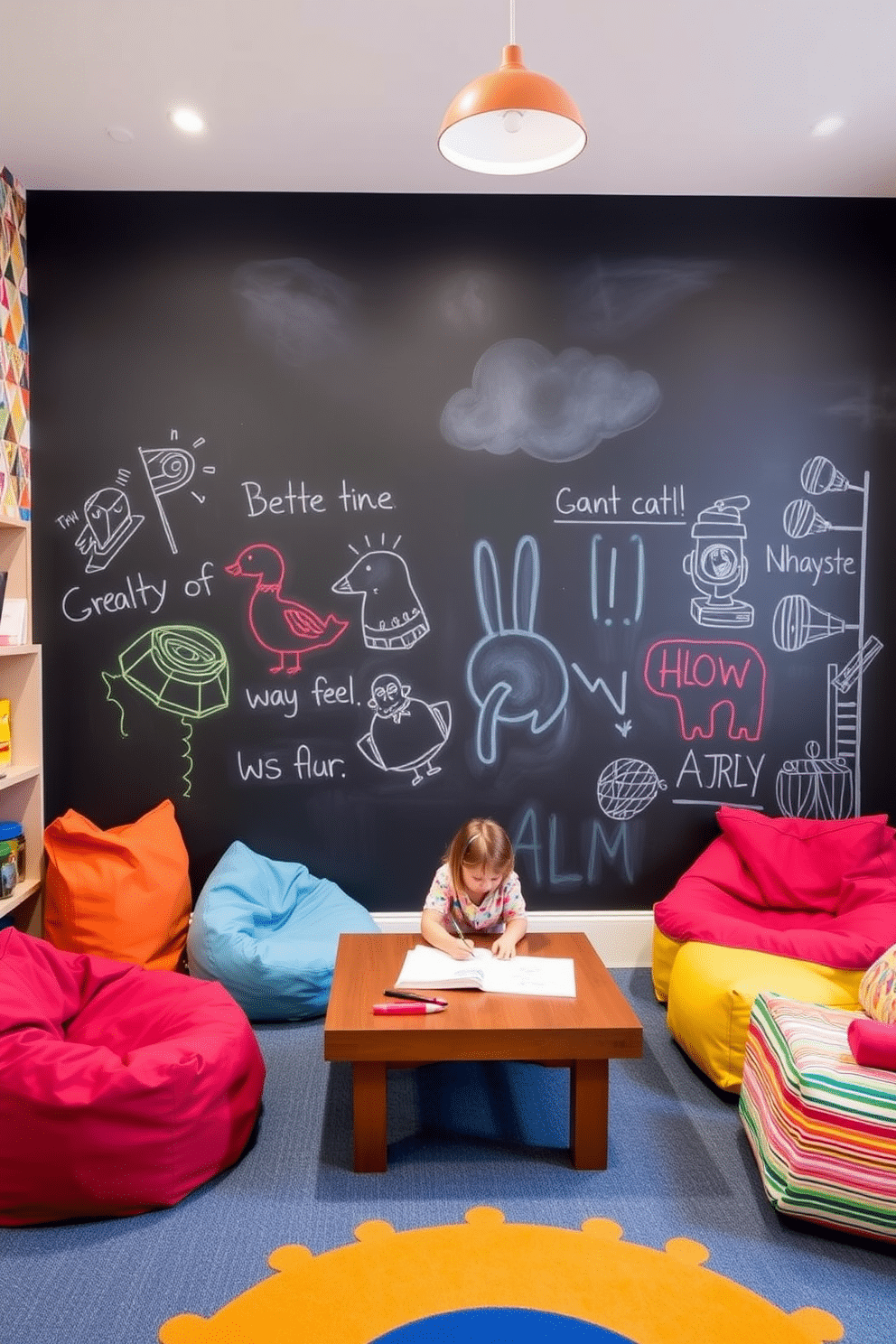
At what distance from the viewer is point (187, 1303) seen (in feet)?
6.70

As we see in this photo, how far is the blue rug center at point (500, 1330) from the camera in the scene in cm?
190

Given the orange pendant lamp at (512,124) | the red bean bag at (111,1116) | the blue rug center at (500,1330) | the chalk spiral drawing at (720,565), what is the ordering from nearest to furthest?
the blue rug center at (500,1330)
the orange pendant lamp at (512,124)
the red bean bag at (111,1116)
the chalk spiral drawing at (720,565)

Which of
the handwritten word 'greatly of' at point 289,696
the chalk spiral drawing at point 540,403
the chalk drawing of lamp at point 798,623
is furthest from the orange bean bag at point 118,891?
the chalk drawing of lamp at point 798,623

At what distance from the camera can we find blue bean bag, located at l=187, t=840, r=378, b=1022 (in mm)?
3400

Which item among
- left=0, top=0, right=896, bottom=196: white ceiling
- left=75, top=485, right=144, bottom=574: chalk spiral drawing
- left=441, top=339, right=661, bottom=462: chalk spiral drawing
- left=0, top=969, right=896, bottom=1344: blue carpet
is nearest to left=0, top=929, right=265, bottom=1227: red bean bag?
left=0, top=969, right=896, bottom=1344: blue carpet

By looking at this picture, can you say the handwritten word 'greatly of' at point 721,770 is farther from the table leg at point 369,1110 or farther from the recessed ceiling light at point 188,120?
the recessed ceiling light at point 188,120

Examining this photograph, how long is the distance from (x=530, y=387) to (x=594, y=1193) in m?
2.83

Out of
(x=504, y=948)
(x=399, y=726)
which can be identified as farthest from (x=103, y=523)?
(x=504, y=948)

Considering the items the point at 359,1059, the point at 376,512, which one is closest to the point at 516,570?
the point at 376,512

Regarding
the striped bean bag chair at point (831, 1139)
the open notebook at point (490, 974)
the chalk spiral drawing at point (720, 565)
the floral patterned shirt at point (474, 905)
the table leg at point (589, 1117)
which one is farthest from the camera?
the chalk spiral drawing at point (720, 565)

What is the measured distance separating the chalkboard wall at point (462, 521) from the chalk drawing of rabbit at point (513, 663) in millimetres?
12

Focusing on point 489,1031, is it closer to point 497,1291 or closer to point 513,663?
point 497,1291

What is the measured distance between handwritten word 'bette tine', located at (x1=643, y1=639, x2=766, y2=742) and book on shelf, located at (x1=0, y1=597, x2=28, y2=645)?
238 centimetres

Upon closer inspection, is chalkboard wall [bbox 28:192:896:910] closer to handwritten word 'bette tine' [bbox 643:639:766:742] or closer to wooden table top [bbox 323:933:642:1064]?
handwritten word 'bette tine' [bbox 643:639:766:742]
